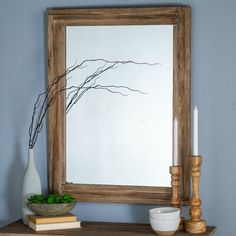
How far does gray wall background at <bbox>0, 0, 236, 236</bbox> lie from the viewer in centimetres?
301

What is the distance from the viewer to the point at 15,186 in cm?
328

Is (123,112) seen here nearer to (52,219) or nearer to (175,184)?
(175,184)

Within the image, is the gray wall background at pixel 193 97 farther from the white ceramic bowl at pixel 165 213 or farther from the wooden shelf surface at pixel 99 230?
the white ceramic bowl at pixel 165 213

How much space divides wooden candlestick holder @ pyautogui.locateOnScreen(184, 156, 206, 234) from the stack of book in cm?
48

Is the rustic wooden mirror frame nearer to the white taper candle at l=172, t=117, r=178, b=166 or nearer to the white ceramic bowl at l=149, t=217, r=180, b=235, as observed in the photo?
the white taper candle at l=172, t=117, r=178, b=166

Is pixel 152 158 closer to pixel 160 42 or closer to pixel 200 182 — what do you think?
pixel 200 182

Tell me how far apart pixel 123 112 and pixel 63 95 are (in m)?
0.29

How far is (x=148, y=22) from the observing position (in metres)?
3.06

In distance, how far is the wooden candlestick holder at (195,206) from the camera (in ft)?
9.36

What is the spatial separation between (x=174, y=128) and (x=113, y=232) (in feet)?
1.66

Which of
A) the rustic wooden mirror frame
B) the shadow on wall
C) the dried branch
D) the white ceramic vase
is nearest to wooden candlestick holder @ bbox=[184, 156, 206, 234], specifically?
the rustic wooden mirror frame

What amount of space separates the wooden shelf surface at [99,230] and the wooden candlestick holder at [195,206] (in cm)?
3

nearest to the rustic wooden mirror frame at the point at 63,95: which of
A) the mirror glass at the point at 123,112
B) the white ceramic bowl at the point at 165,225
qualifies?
the mirror glass at the point at 123,112

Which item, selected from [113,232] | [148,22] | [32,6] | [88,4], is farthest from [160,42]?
[113,232]
